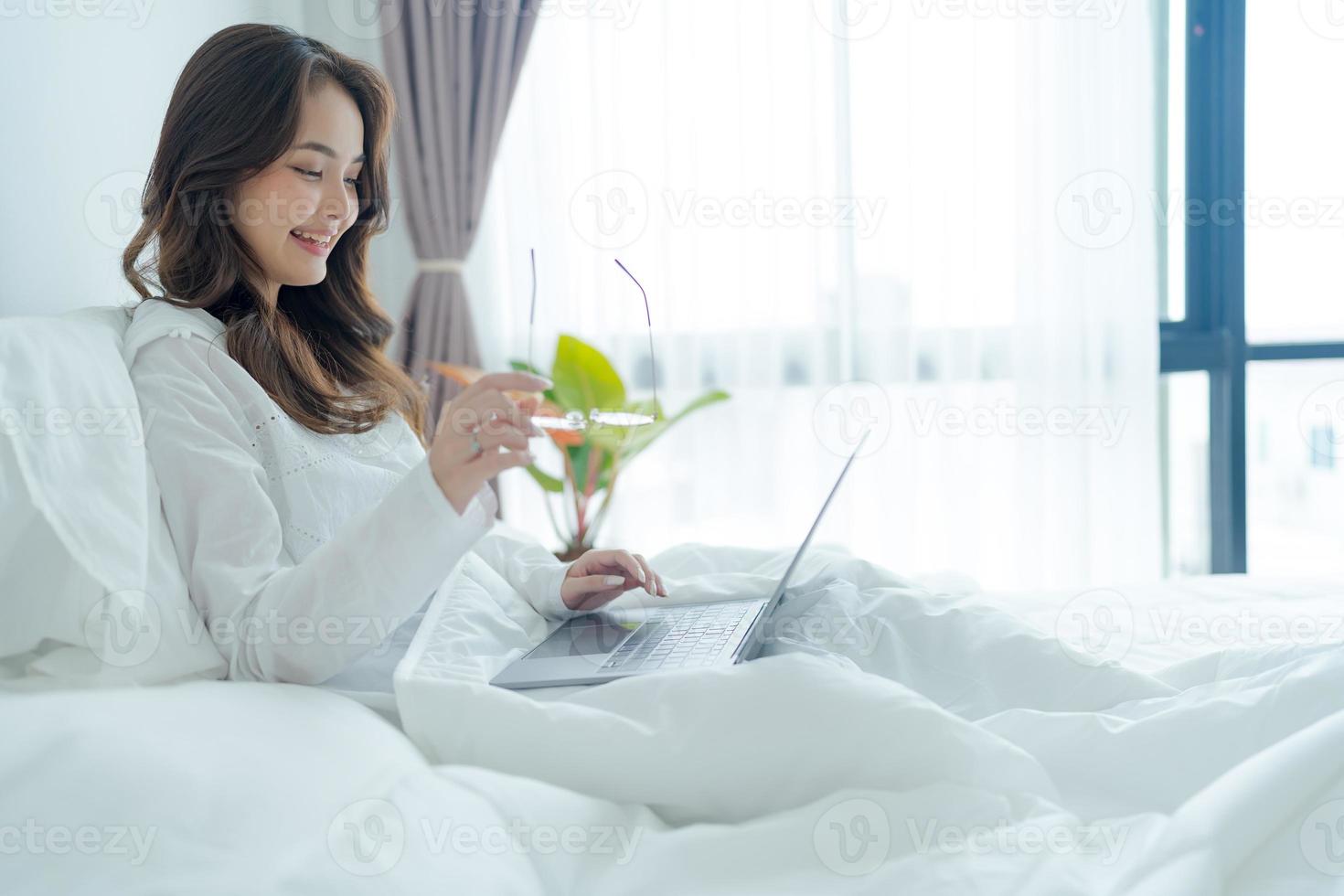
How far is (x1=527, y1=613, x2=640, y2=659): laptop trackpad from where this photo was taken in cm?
104

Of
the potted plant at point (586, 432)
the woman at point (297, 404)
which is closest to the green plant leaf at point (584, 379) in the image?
the potted plant at point (586, 432)

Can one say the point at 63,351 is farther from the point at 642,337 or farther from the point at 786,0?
the point at 786,0

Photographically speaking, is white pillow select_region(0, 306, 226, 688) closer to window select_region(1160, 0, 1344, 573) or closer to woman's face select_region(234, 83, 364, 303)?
woman's face select_region(234, 83, 364, 303)

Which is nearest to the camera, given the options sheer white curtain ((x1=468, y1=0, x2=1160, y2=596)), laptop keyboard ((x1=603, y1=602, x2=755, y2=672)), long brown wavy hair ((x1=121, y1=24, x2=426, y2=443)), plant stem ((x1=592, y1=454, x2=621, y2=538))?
laptop keyboard ((x1=603, y1=602, x2=755, y2=672))

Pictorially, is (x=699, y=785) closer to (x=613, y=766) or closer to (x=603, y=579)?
(x=613, y=766)

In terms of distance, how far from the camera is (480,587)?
1.15 metres

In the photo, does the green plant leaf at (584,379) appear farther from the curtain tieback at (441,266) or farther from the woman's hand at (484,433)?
the woman's hand at (484,433)

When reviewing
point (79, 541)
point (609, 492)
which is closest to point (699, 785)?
point (79, 541)

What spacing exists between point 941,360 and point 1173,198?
2.59ft

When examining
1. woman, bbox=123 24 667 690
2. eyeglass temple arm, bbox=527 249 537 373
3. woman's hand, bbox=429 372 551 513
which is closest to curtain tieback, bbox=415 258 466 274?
eyeglass temple arm, bbox=527 249 537 373

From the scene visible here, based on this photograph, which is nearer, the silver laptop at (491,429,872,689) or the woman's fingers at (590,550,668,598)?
the silver laptop at (491,429,872,689)

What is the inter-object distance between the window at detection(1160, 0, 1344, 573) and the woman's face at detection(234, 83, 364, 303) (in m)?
2.30

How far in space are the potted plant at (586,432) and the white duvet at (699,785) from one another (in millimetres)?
1395

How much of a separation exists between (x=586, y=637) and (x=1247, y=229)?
2477mm
